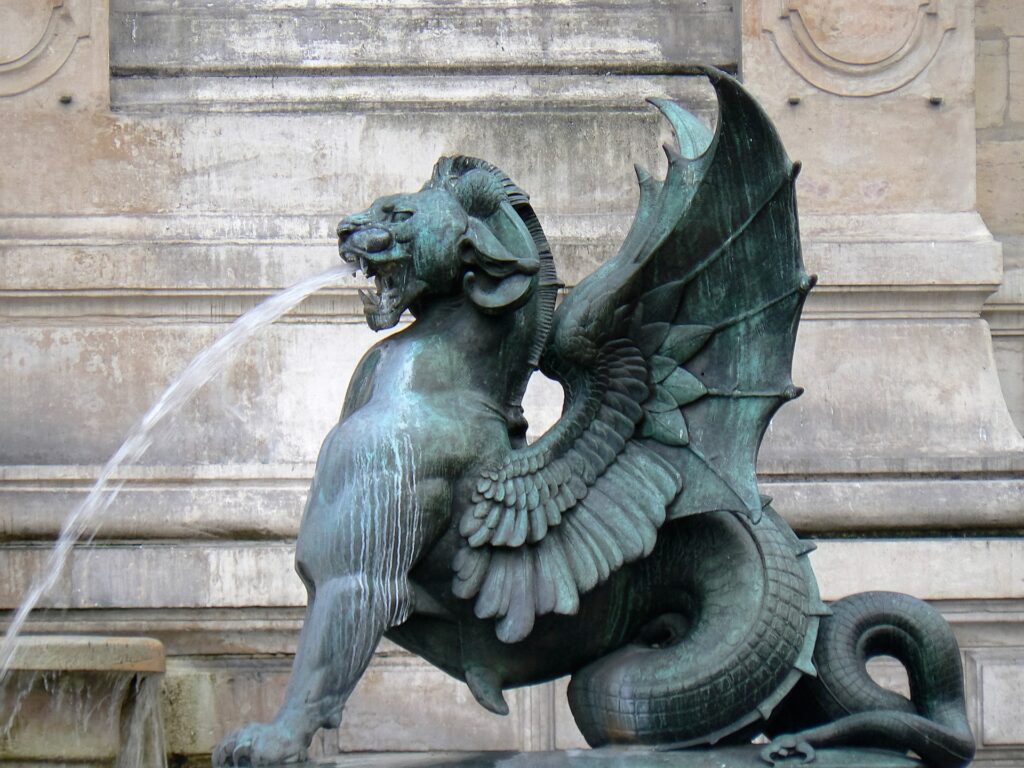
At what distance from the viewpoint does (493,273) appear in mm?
4855

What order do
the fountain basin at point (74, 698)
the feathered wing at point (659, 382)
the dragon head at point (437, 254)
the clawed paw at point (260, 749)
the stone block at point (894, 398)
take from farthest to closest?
the stone block at point (894, 398) → the fountain basin at point (74, 698) → the dragon head at point (437, 254) → the feathered wing at point (659, 382) → the clawed paw at point (260, 749)

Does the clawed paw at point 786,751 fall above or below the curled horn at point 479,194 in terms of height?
below

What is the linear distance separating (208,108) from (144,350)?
92 cm

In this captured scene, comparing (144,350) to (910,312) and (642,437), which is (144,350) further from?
(642,437)

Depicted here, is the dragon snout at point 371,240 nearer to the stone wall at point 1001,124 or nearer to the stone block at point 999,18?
the stone wall at point 1001,124

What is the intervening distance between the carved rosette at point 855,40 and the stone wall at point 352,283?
10 mm

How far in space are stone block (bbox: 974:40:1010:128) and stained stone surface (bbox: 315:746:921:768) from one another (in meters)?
4.27

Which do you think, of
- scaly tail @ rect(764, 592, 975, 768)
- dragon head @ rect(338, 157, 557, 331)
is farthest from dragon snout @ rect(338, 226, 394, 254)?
scaly tail @ rect(764, 592, 975, 768)

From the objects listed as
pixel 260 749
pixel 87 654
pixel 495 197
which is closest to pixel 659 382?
pixel 495 197

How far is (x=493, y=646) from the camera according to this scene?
4785 millimetres

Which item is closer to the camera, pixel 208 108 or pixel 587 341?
pixel 587 341

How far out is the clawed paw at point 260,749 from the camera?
4.45 metres

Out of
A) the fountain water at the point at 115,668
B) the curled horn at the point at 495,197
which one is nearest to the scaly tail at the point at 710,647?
the curled horn at the point at 495,197

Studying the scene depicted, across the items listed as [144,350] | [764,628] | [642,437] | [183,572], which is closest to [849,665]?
[764,628]
